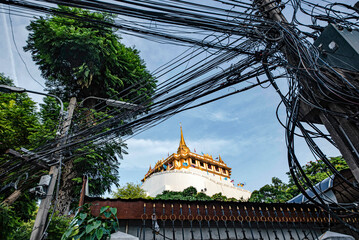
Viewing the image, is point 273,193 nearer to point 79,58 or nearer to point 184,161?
point 184,161

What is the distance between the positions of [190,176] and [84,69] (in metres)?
21.0

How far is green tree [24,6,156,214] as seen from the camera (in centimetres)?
827

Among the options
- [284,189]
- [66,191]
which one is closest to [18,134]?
[66,191]

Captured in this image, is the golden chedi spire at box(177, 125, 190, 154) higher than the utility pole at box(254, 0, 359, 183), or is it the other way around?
the golden chedi spire at box(177, 125, 190, 154)

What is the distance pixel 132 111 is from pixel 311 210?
433 cm

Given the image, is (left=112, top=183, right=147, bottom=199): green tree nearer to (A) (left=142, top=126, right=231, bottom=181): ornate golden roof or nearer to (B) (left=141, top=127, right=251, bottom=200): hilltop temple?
(B) (left=141, top=127, right=251, bottom=200): hilltop temple

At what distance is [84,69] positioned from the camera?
392 inches

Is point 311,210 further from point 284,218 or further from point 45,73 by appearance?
point 45,73

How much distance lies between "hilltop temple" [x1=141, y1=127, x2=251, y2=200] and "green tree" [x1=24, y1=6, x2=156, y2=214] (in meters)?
17.3

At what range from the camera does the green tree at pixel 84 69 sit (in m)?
8.27

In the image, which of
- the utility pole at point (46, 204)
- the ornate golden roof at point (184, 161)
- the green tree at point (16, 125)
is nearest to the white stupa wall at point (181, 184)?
the ornate golden roof at point (184, 161)

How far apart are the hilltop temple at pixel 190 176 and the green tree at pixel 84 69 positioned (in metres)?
17.3

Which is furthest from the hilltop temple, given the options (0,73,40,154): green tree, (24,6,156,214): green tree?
(0,73,40,154): green tree

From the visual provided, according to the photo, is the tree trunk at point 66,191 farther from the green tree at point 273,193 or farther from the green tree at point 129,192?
the green tree at point 273,193
